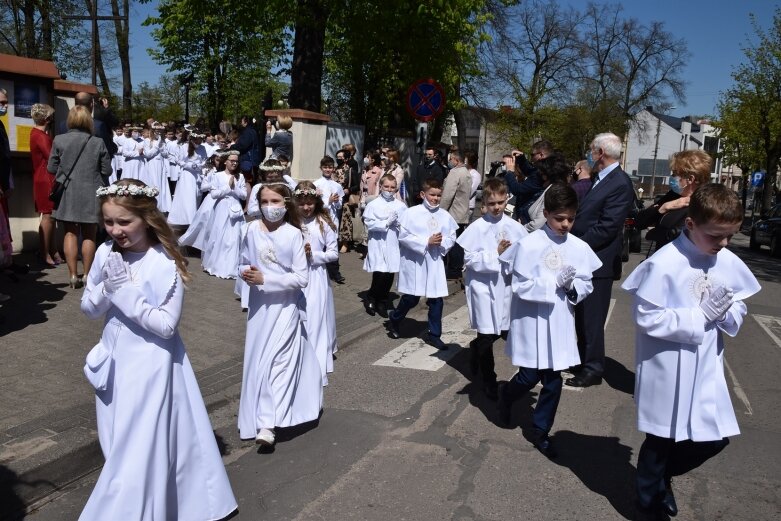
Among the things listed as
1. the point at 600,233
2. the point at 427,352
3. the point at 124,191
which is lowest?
the point at 427,352

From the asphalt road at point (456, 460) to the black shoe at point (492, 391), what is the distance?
2.4 inches

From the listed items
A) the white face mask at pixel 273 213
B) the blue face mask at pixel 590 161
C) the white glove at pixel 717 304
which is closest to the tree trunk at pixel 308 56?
the blue face mask at pixel 590 161

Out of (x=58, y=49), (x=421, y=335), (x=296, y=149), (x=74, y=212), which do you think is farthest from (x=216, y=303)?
(x=58, y=49)

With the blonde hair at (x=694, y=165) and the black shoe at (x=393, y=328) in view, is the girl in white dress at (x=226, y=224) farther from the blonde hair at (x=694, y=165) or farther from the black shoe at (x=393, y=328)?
the blonde hair at (x=694, y=165)

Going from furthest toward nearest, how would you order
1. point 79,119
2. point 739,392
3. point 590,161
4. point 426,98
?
point 426,98, point 79,119, point 590,161, point 739,392

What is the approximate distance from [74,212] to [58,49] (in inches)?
796

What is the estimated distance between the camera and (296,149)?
13906mm

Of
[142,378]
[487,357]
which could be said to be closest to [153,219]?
[142,378]

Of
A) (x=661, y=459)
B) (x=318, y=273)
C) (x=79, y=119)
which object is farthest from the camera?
(x=79, y=119)

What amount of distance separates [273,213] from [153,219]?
5.30 ft

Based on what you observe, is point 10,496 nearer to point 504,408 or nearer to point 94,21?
point 504,408

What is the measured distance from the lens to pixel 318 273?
6.56m

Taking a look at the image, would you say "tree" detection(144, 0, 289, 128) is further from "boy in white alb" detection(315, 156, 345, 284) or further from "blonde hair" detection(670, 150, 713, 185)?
"blonde hair" detection(670, 150, 713, 185)

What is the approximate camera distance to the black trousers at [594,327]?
6.78 m
